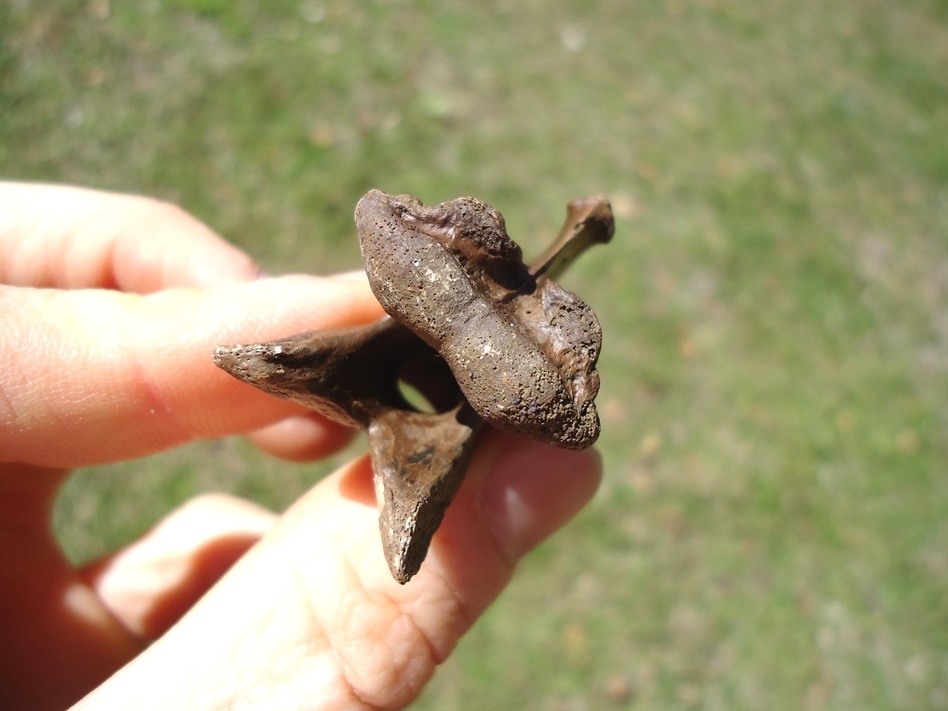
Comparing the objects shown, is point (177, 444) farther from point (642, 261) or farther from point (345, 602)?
point (642, 261)

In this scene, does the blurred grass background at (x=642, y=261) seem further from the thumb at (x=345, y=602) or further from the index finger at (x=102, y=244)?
the thumb at (x=345, y=602)

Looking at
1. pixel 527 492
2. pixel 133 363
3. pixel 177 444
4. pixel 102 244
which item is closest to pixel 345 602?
pixel 527 492

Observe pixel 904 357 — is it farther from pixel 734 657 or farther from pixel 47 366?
pixel 47 366

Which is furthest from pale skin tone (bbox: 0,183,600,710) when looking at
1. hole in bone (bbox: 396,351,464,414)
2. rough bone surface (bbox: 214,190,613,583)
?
rough bone surface (bbox: 214,190,613,583)

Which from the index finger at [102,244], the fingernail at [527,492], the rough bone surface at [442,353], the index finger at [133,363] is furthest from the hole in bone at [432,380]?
the index finger at [102,244]

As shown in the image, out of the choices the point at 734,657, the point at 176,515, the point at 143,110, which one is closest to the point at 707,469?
the point at 734,657

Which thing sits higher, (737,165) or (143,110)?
(737,165)
